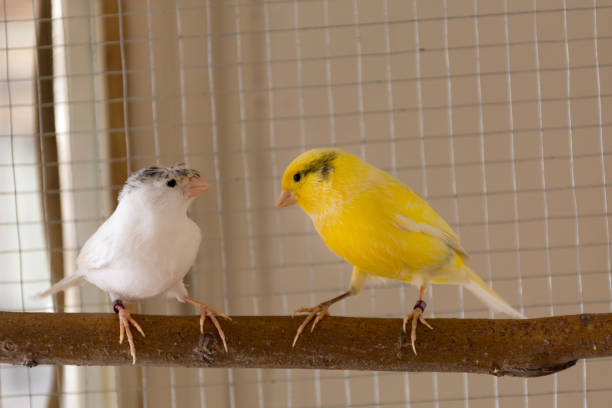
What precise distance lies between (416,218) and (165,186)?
441mm

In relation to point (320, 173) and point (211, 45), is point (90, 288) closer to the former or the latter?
point (211, 45)

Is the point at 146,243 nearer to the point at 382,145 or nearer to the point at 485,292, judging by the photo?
the point at 485,292

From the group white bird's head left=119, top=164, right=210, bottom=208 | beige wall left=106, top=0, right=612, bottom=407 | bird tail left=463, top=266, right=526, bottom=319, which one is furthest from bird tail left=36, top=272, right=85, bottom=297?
bird tail left=463, top=266, right=526, bottom=319

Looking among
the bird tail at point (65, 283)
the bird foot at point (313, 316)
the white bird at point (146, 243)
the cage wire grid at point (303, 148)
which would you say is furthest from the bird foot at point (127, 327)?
the cage wire grid at point (303, 148)

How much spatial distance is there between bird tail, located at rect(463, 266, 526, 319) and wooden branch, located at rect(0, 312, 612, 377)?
18cm

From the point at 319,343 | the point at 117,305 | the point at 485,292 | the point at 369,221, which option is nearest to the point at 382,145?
the point at 485,292

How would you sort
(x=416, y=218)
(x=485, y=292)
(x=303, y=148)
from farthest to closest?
1. (x=303, y=148)
2. (x=485, y=292)
3. (x=416, y=218)

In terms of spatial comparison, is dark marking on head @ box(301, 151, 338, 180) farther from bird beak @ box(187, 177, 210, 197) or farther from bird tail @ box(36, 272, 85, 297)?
bird tail @ box(36, 272, 85, 297)

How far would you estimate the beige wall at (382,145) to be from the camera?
1621mm

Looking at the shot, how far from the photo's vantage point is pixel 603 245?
1599mm

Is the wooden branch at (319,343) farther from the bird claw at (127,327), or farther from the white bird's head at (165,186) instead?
the white bird's head at (165,186)

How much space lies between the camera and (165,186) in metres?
1.04

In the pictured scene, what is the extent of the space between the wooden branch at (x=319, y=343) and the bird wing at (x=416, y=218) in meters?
0.16

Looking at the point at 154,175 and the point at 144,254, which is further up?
the point at 154,175
